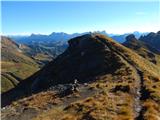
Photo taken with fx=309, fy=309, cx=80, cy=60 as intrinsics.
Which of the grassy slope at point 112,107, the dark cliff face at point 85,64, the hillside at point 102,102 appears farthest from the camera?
the dark cliff face at point 85,64

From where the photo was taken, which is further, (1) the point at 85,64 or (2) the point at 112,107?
(1) the point at 85,64

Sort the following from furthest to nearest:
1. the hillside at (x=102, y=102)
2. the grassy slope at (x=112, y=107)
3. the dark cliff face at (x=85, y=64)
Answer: the dark cliff face at (x=85, y=64), the hillside at (x=102, y=102), the grassy slope at (x=112, y=107)

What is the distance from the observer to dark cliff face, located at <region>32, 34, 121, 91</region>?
4405 inches

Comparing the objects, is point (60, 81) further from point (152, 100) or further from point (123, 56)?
point (152, 100)

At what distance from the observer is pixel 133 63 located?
104m

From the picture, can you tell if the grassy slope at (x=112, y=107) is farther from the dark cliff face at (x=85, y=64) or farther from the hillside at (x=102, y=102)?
the dark cliff face at (x=85, y=64)

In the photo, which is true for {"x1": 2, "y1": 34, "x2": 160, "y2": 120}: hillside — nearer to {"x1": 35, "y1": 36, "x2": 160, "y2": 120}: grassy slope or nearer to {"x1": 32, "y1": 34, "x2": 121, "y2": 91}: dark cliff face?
{"x1": 35, "y1": 36, "x2": 160, "y2": 120}: grassy slope

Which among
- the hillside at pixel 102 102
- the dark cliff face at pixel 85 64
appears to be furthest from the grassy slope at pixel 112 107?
the dark cliff face at pixel 85 64

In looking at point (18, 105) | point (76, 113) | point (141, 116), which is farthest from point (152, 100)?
point (18, 105)

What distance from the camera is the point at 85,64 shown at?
127 meters

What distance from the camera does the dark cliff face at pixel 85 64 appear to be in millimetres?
111875

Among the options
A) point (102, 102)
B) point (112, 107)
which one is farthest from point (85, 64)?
point (112, 107)

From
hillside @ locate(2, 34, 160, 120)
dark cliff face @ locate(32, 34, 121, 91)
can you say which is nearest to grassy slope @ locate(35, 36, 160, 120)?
hillside @ locate(2, 34, 160, 120)

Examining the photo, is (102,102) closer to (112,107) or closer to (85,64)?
(112,107)
